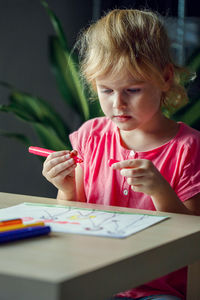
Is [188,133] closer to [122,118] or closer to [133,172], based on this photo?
[122,118]

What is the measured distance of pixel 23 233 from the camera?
2.05 feet

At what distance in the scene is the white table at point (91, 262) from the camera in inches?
18.7

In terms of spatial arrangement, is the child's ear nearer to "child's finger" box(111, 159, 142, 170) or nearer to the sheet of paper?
"child's finger" box(111, 159, 142, 170)

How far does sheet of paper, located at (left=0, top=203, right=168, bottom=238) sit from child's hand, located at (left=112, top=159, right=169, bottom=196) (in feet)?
0.26

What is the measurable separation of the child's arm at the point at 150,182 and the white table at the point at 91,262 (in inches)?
5.2

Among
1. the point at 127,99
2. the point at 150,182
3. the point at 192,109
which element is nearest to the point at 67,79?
the point at 192,109

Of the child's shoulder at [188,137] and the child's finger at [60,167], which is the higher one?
the child's shoulder at [188,137]

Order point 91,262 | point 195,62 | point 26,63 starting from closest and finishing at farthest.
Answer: point 91,262
point 195,62
point 26,63

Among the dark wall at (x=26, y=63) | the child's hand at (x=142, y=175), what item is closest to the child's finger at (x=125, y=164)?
the child's hand at (x=142, y=175)

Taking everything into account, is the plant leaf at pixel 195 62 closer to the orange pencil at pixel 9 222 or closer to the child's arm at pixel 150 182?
the child's arm at pixel 150 182

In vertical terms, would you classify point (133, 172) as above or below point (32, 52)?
below

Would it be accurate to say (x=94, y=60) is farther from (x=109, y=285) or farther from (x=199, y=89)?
(x=199, y=89)

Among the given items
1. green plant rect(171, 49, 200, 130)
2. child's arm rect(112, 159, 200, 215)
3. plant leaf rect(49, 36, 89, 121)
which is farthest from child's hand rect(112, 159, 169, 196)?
plant leaf rect(49, 36, 89, 121)

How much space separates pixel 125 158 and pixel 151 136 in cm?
8
